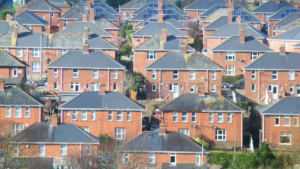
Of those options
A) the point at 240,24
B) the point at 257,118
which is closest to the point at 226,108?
the point at 257,118

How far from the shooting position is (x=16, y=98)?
209 feet

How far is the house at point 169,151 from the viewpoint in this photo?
55281 mm

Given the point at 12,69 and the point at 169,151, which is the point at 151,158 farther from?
the point at 12,69

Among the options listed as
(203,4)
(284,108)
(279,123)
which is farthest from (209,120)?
(203,4)

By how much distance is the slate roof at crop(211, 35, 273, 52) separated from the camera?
8250 cm

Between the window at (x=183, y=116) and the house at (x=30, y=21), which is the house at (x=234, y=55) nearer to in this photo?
the window at (x=183, y=116)

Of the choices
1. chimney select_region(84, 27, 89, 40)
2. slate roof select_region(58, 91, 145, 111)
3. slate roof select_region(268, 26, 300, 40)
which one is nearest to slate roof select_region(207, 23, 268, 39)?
slate roof select_region(268, 26, 300, 40)

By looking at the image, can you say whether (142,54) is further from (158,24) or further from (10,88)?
(10,88)

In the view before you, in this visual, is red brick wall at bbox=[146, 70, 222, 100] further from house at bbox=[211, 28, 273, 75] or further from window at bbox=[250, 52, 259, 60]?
window at bbox=[250, 52, 259, 60]

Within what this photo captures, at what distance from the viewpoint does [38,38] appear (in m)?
85.4

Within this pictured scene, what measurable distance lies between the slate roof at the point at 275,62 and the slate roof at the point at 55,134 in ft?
84.5

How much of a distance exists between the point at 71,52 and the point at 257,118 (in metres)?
23.7

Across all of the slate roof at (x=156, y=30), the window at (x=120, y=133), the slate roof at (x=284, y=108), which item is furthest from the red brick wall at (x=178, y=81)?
the slate roof at (x=156, y=30)

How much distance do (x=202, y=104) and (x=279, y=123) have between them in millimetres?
7715
